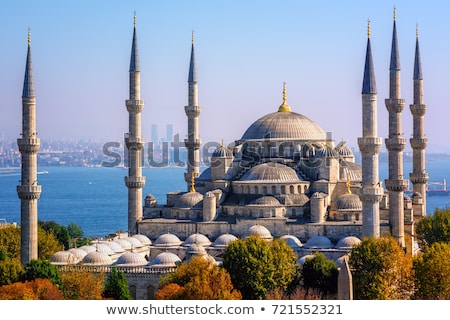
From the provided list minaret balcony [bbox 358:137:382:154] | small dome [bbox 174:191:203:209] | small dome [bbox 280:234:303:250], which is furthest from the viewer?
small dome [bbox 174:191:203:209]

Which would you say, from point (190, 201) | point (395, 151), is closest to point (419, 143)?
point (395, 151)

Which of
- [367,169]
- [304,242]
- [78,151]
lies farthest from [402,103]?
[78,151]

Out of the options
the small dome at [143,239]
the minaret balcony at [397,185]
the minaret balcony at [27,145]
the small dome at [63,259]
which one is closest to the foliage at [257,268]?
the small dome at [63,259]

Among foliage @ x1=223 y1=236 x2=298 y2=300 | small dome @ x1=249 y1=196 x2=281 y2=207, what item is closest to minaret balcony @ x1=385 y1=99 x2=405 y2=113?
small dome @ x1=249 y1=196 x2=281 y2=207

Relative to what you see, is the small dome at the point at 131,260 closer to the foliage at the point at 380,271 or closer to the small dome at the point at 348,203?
the foliage at the point at 380,271

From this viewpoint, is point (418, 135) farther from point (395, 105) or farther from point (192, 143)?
point (192, 143)

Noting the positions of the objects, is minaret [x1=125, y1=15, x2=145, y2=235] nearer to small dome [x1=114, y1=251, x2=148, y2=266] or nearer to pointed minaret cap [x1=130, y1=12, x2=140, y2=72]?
pointed minaret cap [x1=130, y1=12, x2=140, y2=72]
